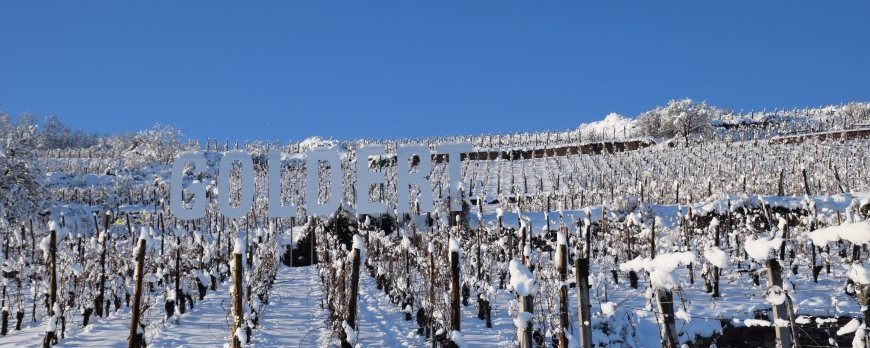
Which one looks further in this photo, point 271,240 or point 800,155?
point 800,155

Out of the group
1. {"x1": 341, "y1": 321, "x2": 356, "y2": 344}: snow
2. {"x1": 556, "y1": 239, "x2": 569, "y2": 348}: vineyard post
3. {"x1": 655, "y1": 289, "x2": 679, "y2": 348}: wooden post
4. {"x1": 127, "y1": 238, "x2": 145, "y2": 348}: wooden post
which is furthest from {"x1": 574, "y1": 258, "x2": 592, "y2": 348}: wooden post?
{"x1": 127, "y1": 238, "x2": 145, "y2": 348}: wooden post

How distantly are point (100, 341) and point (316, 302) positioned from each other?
3.73 metres

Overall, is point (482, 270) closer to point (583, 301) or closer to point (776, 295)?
point (583, 301)

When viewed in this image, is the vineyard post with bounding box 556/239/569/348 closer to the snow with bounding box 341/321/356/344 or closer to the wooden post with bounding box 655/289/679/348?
the wooden post with bounding box 655/289/679/348

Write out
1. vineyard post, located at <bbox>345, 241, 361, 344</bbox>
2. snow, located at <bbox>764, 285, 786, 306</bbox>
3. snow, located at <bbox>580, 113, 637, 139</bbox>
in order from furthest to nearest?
snow, located at <bbox>580, 113, 637, 139</bbox>, vineyard post, located at <bbox>345, 241, 361, 344</bbox>, snow, located at <bbox>764, 285, 786, 306</bbox>

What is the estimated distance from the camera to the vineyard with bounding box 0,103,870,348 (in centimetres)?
495

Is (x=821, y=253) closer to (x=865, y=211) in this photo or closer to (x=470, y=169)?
(x=865, y=211)

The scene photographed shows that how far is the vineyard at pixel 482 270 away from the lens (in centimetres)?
495

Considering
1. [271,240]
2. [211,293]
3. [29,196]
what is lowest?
[211,293]

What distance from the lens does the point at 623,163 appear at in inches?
1473

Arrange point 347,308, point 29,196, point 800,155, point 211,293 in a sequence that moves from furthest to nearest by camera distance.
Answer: point 800,155 < point 29,196 < point 211,293 < point 347,308

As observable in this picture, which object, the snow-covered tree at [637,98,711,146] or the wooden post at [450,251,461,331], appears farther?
the snow-covered tree at [637,98,711,146]

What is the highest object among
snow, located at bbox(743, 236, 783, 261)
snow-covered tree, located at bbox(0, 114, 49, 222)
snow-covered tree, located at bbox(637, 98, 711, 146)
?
snow-covered tree, located at bbox(637, 98, 711, 146)

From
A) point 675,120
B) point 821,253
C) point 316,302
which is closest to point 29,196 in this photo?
point 316,302
